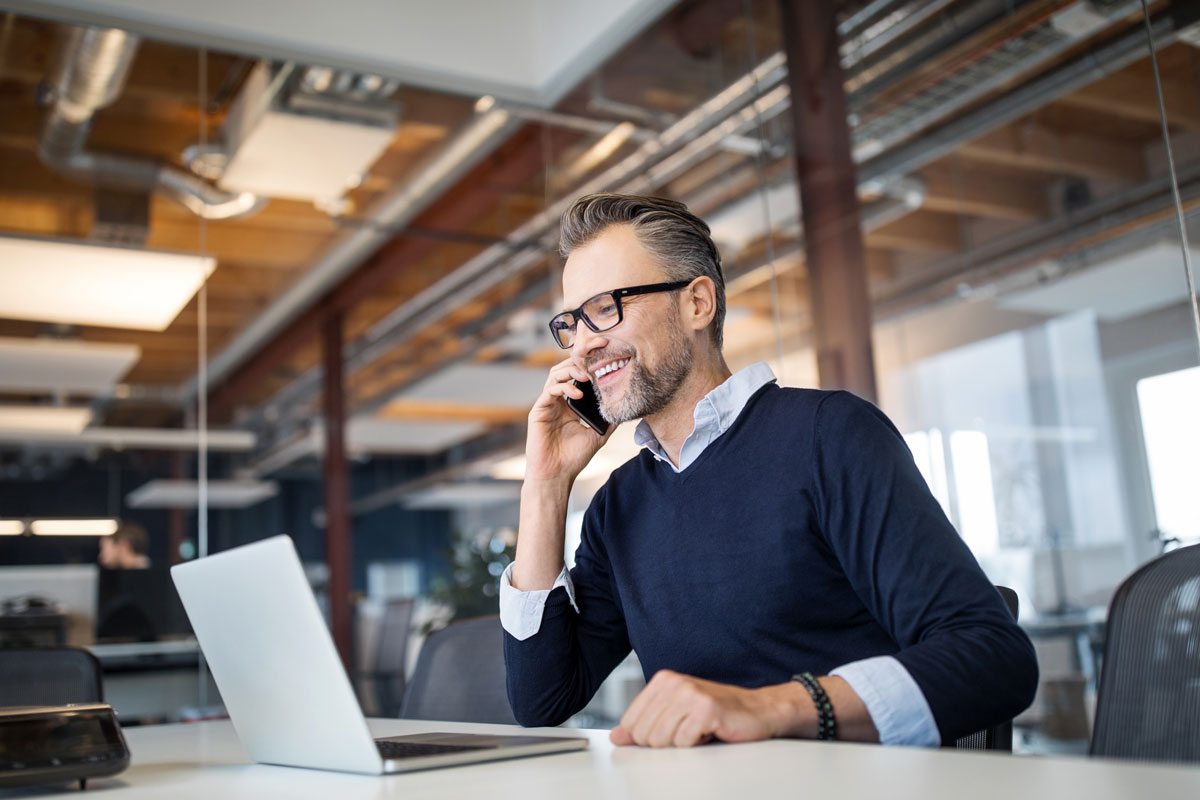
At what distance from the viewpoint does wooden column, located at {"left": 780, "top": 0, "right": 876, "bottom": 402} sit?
4.01 metres

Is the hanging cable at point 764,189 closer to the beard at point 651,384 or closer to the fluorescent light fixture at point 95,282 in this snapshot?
the fluorescent light fixture at point 95,282

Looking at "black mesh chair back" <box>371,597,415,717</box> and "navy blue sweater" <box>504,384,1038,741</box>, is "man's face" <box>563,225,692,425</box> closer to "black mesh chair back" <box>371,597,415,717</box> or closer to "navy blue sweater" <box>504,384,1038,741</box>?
"navy blue sweater" <box>504,384,1038,741</box>

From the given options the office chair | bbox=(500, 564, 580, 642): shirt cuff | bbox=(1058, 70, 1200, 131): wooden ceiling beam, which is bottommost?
the office chair

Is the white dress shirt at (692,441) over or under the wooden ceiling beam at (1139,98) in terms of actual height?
under

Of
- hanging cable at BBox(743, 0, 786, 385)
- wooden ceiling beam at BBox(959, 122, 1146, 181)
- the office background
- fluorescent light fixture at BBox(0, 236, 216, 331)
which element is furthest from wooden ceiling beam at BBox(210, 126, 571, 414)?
wooden ceiling beam at BBox(959, 122, 1146, 181)

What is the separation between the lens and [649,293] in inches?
70.8

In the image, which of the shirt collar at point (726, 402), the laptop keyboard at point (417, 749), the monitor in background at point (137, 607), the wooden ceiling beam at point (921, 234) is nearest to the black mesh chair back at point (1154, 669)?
the shirt collar at point (726, 402)

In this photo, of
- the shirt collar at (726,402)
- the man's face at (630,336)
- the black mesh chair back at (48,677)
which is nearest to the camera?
the shirt collar at (726,402)

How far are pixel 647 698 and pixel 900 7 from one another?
3244 millimetres

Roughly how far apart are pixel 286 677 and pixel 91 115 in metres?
3.87

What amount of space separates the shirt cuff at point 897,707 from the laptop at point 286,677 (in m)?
0.33

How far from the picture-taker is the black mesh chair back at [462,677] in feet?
6.69

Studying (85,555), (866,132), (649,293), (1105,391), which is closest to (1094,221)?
(1105,391)

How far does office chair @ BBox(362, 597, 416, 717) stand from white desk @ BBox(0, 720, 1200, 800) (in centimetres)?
366
